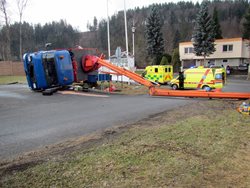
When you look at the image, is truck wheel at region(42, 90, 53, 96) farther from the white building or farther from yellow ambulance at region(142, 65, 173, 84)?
the white building

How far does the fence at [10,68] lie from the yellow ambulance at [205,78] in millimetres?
31572

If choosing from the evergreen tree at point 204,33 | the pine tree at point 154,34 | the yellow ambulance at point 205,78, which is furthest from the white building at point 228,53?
the yellow ambulance at point 205,78

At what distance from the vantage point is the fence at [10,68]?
1590 inches

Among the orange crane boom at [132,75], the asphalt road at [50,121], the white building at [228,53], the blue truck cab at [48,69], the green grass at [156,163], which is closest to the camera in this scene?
the green grass at [156,163]

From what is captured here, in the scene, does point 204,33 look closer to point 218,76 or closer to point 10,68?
point 218,76

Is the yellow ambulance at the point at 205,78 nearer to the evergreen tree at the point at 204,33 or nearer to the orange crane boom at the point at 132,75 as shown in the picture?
the orange crane boom at the point at 132,75

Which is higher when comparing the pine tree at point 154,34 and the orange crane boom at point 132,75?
the pine tree at point 154,34

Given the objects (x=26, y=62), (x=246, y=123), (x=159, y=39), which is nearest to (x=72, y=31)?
(x=159, y=39)

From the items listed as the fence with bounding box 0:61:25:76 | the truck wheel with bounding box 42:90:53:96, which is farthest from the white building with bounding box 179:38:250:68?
the truck wheel with bounding box 42:90:53:96

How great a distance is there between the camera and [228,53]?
4972 centimetres

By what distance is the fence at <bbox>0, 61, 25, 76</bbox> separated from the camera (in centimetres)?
4038

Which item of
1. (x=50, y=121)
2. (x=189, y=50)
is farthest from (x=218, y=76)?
(x=189, y=50)

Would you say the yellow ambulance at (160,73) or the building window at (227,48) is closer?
the yellow ambulance at (160,73)

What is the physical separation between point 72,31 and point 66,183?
10589 centimetres
